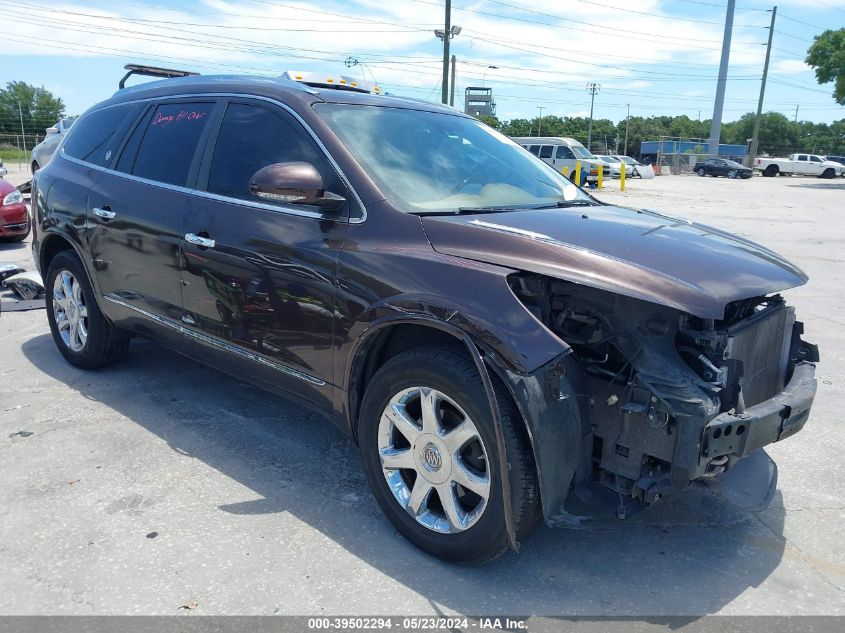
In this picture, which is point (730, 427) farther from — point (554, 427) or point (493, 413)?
point (493, 413)

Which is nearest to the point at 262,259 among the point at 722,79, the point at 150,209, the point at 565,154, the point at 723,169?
the point at 150,209

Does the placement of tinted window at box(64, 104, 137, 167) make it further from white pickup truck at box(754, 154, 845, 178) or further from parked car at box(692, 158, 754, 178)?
white pickup truck at box(754, 154, 845, 178)

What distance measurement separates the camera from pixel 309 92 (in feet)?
11.5

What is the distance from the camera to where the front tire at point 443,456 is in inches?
99.6

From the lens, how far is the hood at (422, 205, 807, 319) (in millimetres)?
2432

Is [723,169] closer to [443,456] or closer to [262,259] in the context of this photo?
[262,259]

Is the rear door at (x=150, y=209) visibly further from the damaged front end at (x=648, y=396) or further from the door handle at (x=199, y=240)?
the damaged front end at (x=648, y=396)

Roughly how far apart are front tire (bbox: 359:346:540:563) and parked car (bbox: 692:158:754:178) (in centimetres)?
5241

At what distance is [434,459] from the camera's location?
109 inches

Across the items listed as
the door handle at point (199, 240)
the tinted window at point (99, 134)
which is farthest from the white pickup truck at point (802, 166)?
the door handle at point (199, 240)

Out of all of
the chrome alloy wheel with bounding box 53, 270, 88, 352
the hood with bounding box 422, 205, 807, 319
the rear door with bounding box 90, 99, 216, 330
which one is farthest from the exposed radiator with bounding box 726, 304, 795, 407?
the chrome alloy wheel with bounding box 53, 270, 88, 352

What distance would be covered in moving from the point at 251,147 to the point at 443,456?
1.95 m

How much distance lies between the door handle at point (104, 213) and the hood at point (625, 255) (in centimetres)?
240

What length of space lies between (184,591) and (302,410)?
6.07 feet
